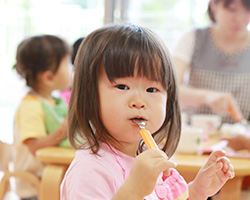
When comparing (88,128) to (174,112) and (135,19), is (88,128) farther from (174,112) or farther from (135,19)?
(135,19)

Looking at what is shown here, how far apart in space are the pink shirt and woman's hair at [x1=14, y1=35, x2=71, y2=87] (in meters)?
0.96

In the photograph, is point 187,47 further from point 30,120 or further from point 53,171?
point 53,171

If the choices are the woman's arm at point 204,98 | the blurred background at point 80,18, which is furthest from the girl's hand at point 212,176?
the blurred background at point 80,18

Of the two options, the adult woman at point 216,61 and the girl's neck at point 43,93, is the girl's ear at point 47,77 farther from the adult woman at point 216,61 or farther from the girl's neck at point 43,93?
the adult woman at point 216,61

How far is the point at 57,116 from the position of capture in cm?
156

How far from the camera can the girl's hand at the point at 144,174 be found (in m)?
0.66

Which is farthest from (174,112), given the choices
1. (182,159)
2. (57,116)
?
(57,116)

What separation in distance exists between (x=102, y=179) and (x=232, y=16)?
4.22 feet

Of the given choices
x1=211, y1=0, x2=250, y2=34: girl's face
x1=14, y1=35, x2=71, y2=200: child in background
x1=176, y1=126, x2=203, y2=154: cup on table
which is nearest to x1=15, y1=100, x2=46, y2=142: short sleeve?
x1=14, y1=35, x2=71, y2=200: child in background

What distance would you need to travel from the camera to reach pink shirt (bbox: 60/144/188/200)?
0.70 metres

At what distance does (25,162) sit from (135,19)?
1524mm

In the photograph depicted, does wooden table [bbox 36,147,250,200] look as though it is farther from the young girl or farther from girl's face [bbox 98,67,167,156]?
girl's face [bbox 98,67,167,156]

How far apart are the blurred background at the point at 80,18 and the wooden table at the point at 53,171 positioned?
1.10 m

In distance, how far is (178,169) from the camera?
1158 millimetres
